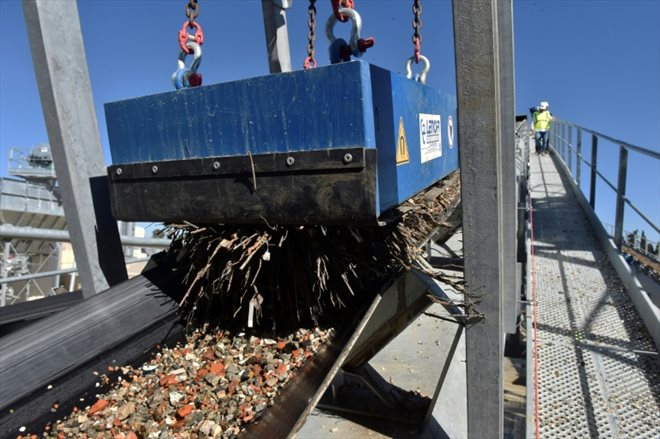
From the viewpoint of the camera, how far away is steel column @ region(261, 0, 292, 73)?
294 cm

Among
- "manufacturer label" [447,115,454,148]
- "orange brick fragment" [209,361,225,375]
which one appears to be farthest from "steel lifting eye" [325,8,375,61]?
"manufacturer label" [447,115,454,148]

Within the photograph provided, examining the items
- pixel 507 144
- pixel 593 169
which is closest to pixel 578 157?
pixel 593 169

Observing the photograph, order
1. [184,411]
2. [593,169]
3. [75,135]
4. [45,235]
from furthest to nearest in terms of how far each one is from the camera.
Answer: [593,169] → [45,235] → [75,135] → [184,411]

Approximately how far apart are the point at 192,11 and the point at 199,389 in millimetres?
1626

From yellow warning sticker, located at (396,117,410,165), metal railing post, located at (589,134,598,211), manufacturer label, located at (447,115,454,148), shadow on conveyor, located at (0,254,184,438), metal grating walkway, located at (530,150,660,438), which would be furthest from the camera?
metal railing post, located at (589,134,598,211)

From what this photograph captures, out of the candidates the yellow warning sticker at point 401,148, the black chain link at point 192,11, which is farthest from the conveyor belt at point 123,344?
the black chain link at point 192,11

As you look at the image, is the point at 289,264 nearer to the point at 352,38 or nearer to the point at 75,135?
the point at 352,38

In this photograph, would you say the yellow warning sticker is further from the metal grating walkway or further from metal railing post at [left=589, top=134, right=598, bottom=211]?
metal railing post at [left=589, top=134, right=598, bottom=211]

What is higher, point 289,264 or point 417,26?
point 417,26

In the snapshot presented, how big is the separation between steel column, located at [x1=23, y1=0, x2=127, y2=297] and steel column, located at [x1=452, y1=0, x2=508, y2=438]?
2.12 meters

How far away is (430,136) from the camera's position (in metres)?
3.04

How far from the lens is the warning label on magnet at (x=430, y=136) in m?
2.76

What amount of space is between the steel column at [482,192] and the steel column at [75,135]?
6.97 feet

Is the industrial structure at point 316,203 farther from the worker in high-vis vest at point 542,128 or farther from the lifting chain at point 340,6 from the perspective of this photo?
the worker in high-vis vest at point 542,128
